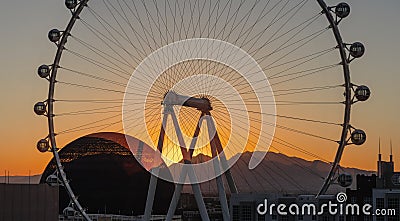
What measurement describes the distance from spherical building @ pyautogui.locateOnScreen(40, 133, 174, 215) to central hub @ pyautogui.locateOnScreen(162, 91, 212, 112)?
1638 inches

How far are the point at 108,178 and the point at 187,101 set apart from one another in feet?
143

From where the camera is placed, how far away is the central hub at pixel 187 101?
135ft

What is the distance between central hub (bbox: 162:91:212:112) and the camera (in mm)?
41250

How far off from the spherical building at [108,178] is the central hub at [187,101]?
41611 mm

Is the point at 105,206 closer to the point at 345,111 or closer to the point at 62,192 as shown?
the point at 62,192

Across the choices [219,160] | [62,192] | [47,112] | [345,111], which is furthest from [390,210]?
[62,192]

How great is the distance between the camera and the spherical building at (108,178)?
276 feet

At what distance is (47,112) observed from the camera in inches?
1783

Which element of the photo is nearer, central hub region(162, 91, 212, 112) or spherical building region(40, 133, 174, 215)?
central hub region(162, 91, 212, 112)

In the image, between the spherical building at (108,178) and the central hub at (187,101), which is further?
the spherical building at (108,178)

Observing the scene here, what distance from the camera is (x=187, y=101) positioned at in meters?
42.2

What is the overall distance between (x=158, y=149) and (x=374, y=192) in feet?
28.2

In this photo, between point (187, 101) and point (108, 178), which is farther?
point (108, 178)

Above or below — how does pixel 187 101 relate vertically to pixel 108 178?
above
